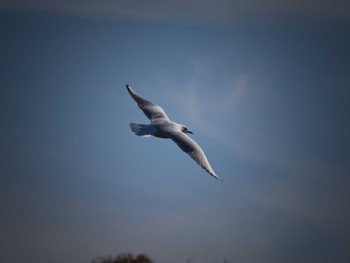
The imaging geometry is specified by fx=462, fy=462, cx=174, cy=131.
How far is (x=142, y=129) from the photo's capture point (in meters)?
10.7

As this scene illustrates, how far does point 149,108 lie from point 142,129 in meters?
2.46

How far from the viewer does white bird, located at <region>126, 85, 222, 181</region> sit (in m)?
9.73

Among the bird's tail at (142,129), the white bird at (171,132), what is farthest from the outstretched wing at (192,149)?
the bird's tail at (142,129)

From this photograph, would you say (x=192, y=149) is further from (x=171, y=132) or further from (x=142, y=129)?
(x=142, y=129)

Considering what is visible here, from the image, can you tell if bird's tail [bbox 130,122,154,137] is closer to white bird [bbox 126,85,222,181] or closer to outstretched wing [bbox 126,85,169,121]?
white bird [bbox 126,85,222,181]

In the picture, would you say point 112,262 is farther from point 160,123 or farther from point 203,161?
point 160,123

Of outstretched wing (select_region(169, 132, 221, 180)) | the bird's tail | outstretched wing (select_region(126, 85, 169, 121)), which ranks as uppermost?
outstretched wing (select_region(126, 85, 169, 121))

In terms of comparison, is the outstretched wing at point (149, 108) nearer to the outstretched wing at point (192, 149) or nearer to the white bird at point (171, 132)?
the white bird at point (171, 132)

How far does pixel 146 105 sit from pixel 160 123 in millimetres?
1882

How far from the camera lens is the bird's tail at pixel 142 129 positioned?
10402 millimetres

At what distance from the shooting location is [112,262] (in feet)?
30.0

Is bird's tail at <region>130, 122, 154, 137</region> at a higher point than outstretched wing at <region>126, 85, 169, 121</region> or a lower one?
lower

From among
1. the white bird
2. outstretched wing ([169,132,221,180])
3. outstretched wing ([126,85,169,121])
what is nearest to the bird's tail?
the white bird

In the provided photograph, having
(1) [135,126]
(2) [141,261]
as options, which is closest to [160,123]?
(1) [135,126]
